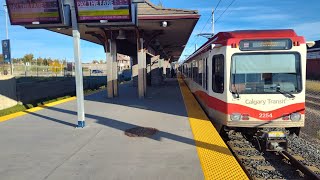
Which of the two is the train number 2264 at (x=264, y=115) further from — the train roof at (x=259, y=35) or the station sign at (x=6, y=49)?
the station sign at (x=6, y=49)

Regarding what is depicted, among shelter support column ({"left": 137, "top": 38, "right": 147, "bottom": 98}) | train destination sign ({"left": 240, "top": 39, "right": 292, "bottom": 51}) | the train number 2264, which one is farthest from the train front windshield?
shelter support column ({"left": 137, "top": 38, "right": 147, "bottom": 98})

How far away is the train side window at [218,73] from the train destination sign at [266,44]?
613 millimetres

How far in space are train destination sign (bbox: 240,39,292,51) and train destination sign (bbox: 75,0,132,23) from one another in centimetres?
323

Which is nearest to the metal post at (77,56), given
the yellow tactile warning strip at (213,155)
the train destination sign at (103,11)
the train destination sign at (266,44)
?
the train destination sign at (103,11)

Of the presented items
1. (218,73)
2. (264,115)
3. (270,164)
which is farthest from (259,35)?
(270,164)

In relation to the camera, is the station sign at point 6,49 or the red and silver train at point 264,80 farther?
the station sign at point 6,49

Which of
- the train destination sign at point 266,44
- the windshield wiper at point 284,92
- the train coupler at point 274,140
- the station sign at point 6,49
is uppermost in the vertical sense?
the station sign at point 6,49

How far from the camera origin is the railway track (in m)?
6.37

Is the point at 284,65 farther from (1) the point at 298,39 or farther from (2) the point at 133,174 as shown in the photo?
(2) the point at 133,174

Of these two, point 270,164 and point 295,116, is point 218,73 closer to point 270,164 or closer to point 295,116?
point 295,116

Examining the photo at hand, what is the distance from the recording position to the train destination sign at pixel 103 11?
28.5 feet

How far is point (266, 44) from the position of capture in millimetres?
7887

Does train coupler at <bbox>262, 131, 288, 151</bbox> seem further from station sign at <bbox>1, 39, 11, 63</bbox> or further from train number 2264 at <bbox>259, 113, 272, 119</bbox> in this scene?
station sign at <bbox>1, 39, 11, 63</bbox>

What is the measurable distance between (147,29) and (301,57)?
1080 cm
